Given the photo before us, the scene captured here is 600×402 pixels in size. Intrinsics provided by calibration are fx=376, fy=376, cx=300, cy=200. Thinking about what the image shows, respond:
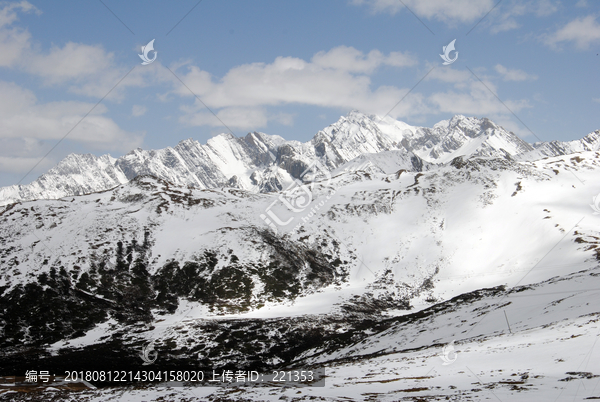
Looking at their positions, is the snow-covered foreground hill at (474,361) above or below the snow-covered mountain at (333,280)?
below

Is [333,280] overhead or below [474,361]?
overhead

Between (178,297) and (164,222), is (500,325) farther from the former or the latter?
(164,222)

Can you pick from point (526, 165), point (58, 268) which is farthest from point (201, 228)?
point (526, 165)

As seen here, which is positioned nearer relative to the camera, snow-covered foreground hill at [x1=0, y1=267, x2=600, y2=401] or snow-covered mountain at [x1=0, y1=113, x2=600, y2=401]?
snow-covered foreground hill at [x1=0, y1=267, x2=600, y2=401]

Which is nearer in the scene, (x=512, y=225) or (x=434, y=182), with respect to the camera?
(x=512, y=225)

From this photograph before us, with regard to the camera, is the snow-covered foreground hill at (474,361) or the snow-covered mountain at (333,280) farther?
the snow-covered mountain at (333,280)

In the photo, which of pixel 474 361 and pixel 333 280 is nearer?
pixel 474 361

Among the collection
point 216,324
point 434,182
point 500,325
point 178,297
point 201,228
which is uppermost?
point 434,182

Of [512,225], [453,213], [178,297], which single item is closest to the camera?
[178,297]

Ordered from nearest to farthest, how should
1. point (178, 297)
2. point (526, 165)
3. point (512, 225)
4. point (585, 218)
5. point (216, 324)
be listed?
point (216, 324) < point (178, 297) < point (585, 218) < point (512, 225) < point (526, 165)

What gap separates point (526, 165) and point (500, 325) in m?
130

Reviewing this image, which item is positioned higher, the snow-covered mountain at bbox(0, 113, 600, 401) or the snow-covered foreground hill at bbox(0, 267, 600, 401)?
the snow-covered mountain at bbox(0, 113, 600, 401)

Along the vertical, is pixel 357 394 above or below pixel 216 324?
below

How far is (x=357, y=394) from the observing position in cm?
3173
